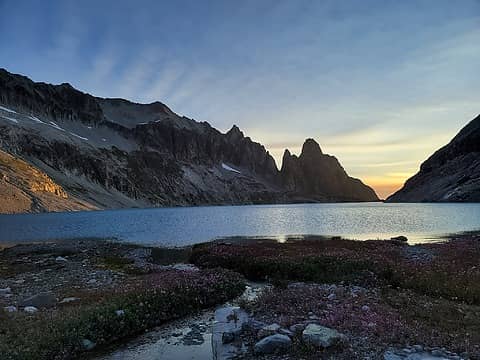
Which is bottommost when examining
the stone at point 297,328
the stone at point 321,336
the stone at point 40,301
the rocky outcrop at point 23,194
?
the stone at point 40,301

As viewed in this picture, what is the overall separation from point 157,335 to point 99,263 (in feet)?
77.2

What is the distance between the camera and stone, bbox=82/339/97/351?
14.0 metres

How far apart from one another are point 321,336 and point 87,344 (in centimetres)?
833

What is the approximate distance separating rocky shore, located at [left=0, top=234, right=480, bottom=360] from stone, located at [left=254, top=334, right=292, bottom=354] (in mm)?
32

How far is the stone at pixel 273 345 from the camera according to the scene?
12.3 metres

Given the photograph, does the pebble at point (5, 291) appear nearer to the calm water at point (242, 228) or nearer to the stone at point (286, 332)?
the stone at point (286, 332)

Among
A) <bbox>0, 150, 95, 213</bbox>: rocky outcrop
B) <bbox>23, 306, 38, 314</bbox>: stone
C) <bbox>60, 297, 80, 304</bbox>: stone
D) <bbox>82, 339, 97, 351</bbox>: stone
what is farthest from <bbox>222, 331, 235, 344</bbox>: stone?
<bbox>0, 150, 95, 213</bbox>: rocky outcrop

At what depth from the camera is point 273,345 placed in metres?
12.4

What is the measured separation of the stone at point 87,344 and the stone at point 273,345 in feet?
20.0

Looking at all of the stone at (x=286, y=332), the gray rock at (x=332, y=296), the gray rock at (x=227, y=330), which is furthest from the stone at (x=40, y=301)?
the gray rock at (x=332, y=296)

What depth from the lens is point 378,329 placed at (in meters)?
13.0

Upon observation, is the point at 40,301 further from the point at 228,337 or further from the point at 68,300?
the point at 228,337

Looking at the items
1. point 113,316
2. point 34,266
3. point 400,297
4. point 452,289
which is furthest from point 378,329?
point 34,266

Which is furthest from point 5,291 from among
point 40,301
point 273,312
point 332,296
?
point 332,296
